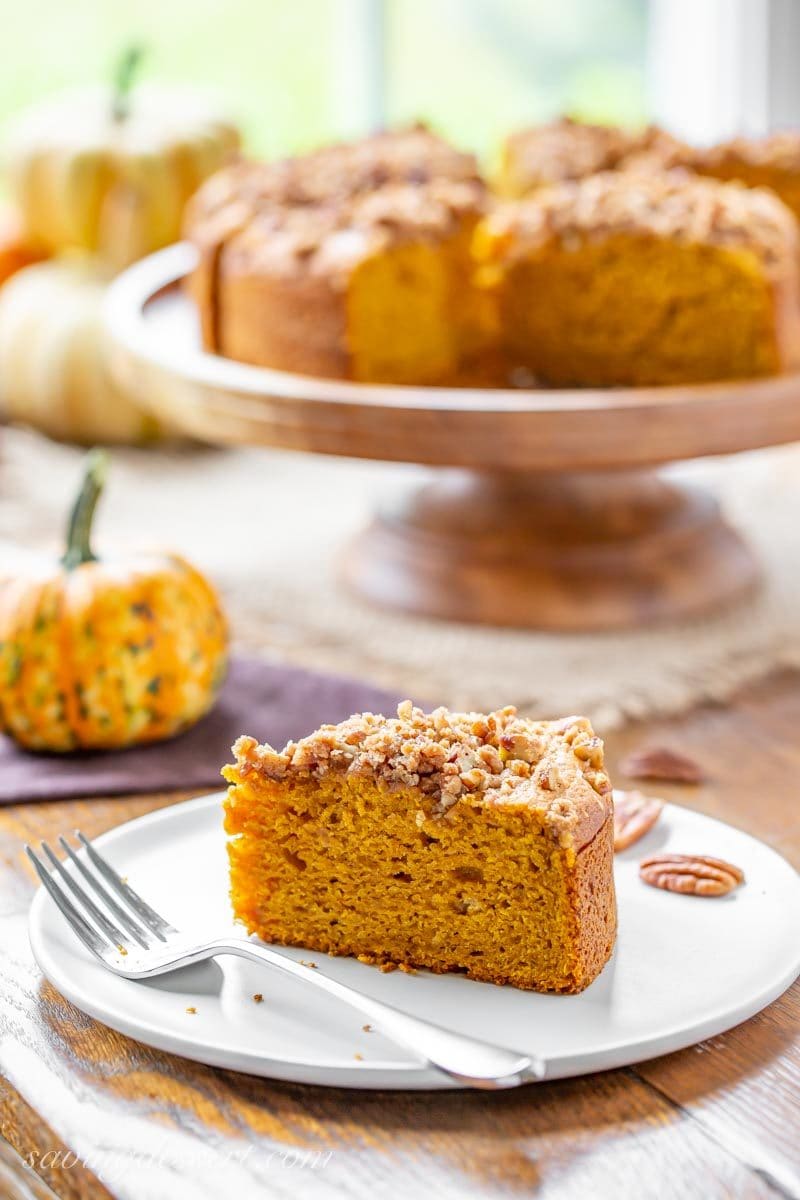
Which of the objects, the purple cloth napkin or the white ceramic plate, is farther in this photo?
the purple cloth napkin

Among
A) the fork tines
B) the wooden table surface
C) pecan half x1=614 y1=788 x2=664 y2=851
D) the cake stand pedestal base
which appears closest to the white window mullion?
the cake stand pedestal base

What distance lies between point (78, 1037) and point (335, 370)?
1218mm

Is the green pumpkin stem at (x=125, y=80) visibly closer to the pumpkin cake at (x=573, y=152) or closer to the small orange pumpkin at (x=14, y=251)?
the small orange pumpkin at (x=14, y=251)

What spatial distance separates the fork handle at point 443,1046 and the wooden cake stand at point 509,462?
2.82 feet

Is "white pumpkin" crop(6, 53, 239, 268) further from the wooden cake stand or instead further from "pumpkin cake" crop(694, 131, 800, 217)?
"pumpkin cake" crop(694, 131, 800, 217)

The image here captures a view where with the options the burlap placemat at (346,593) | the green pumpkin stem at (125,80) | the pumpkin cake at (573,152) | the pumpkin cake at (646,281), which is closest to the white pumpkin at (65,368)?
the burlap placemat at (346,593)

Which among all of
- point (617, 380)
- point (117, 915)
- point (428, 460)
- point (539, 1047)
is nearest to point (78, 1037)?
point (117, 915)

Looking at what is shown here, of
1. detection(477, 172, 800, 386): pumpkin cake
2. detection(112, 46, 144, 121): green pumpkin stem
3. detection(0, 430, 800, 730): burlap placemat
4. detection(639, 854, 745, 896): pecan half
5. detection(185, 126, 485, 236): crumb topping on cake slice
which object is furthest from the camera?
detection(112, 46, 144, 121): green pumpkin stem

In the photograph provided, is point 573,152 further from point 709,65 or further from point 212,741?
point 709,65

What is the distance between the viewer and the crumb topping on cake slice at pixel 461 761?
116cm

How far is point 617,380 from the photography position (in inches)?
89.4

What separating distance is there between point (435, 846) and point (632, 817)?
271 millimetres

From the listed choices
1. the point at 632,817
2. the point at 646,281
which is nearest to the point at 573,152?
the point at 646,281

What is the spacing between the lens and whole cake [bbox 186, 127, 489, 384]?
7.14 ft
